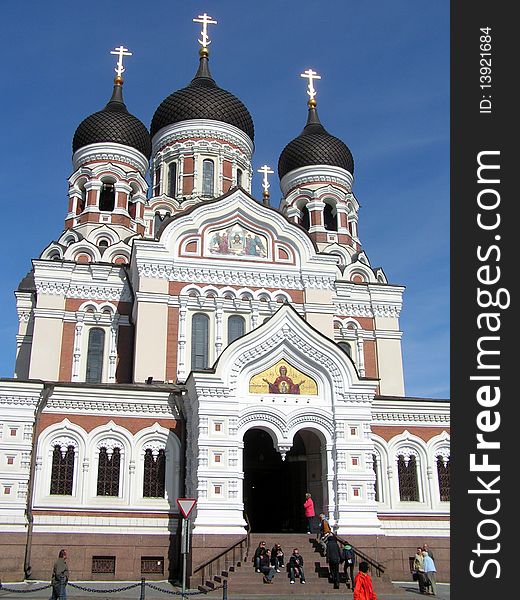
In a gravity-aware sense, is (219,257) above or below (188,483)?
above

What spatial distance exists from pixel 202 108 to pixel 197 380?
1753 cm

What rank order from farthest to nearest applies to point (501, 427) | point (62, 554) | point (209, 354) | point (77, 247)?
point (77, 247)
point (209, 354)
point (62, 554)
point (501, 427)

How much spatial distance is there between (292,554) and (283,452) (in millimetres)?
2687

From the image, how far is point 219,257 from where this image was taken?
2481 centimetres

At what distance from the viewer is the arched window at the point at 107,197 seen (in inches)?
1238

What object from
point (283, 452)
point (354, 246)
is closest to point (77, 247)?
point (354, 246)

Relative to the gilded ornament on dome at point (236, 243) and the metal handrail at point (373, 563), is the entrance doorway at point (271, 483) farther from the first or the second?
the gilded ornament on dome at point (236, 243)

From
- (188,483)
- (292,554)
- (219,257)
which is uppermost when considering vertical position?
(219,257)

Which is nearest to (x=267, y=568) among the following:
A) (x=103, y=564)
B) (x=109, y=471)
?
(x=103, y=564)

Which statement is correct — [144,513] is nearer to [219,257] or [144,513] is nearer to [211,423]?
[211,423]

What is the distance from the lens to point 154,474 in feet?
63.1

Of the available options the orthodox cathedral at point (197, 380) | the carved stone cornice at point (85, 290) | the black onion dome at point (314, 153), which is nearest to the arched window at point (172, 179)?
the orthodox cathedral at point (197, 380)

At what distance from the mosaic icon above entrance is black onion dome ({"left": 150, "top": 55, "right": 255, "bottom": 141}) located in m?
16.6

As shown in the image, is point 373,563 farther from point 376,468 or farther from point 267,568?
point 376,468
